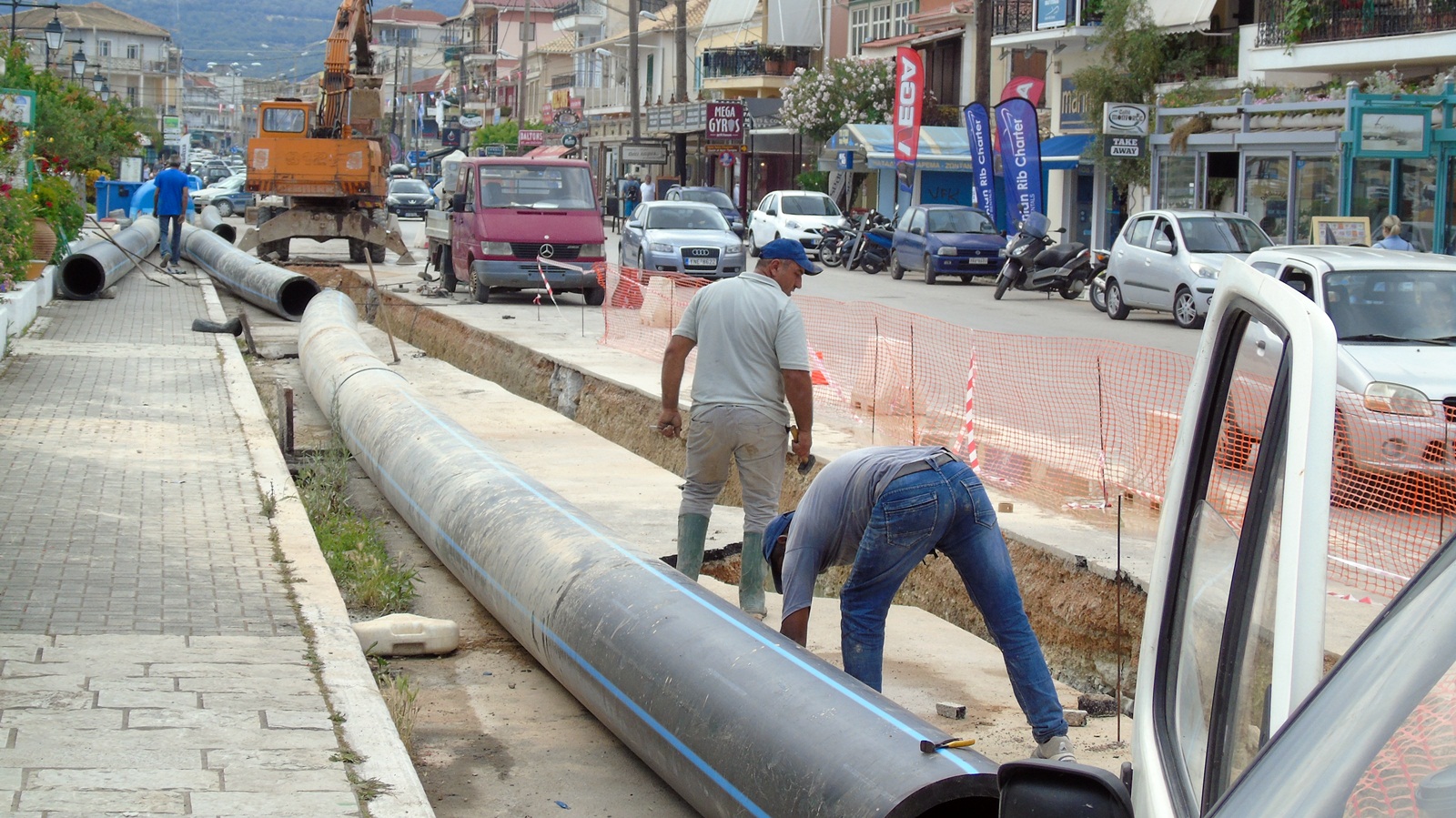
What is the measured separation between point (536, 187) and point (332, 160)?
6.57 meters

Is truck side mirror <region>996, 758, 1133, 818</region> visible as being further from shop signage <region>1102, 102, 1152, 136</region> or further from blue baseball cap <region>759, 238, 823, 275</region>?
shop signage <region>1102, 102, 1152, 136</region>

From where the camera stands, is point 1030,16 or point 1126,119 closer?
point 1126,119

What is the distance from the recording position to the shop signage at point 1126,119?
96.2 ft

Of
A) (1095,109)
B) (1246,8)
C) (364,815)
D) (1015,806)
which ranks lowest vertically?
(364,815)

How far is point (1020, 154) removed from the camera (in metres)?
29.9

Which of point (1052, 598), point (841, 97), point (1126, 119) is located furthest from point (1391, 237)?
point (841, 97)

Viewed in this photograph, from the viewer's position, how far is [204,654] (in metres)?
5.57

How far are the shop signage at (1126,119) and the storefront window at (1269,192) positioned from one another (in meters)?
2.92

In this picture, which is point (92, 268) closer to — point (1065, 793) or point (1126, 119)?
point (1126, 119)

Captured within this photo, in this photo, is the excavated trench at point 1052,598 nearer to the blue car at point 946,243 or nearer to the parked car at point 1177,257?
the parked car at point 1177,257

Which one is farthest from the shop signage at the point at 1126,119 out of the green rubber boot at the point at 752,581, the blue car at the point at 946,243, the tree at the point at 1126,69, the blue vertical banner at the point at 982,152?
the green rubber boot at the point at 752,581

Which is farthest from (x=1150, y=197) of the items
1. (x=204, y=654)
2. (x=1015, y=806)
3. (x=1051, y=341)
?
(x=1015, y=806)

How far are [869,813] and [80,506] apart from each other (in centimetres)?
571

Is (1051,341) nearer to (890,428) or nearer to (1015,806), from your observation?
(890,428)
